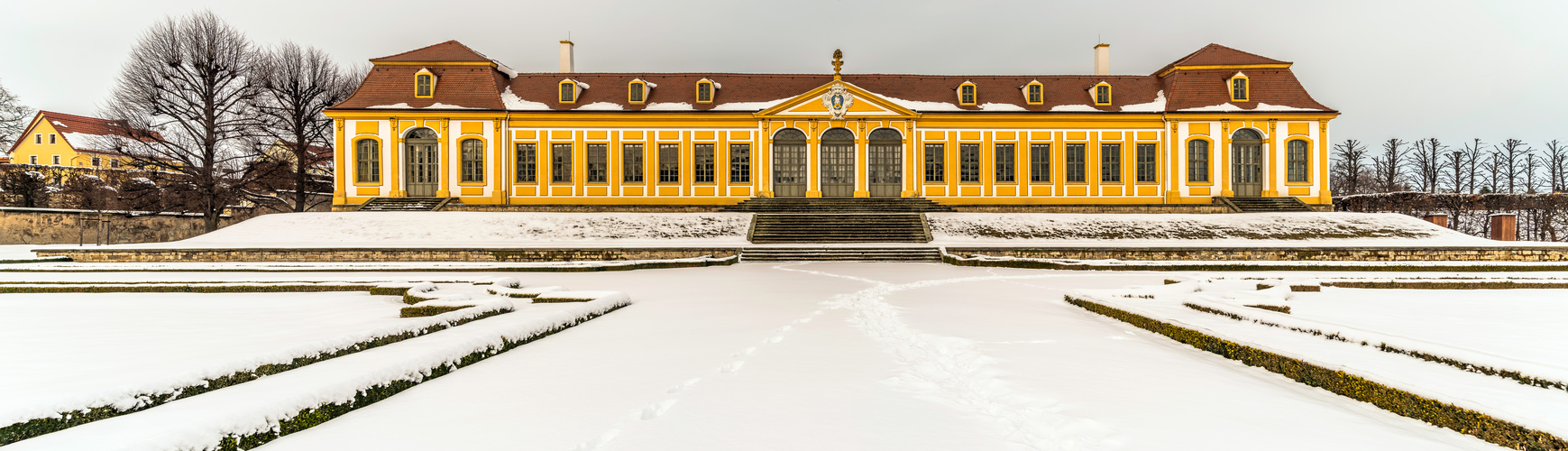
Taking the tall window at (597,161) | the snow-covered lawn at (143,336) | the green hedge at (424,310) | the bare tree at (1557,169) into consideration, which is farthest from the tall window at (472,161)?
the bare tree at (1557,169)

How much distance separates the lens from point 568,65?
36969mm

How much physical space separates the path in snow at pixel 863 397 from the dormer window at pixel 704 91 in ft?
87.1

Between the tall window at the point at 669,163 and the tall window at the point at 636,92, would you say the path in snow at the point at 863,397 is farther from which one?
the tall window at the point at 636,92

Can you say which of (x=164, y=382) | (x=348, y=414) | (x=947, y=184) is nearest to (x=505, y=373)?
(x=348, y=414)

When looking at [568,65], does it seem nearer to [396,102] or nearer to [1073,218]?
[396,102]

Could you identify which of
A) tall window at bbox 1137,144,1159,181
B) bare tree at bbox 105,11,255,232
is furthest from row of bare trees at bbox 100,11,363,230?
tall window at bbox 1137,144,1159,181

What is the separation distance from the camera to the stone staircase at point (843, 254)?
1912 cm

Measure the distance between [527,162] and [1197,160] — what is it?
32.2 metres

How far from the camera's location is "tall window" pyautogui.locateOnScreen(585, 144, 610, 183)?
32688mm

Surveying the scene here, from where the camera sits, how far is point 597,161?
3275 cm

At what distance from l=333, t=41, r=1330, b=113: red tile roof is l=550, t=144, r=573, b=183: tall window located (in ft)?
6.26

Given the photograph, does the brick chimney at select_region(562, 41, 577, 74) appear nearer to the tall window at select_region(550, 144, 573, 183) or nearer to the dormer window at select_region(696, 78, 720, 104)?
the tall window at select_region(550, 144, 573, 183)

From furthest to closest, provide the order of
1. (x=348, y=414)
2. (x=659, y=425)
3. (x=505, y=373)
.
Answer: (x=505, y=373) → (x=348, y=414) → (x=659, y=425)

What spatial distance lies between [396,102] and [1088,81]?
33660 millimetres
